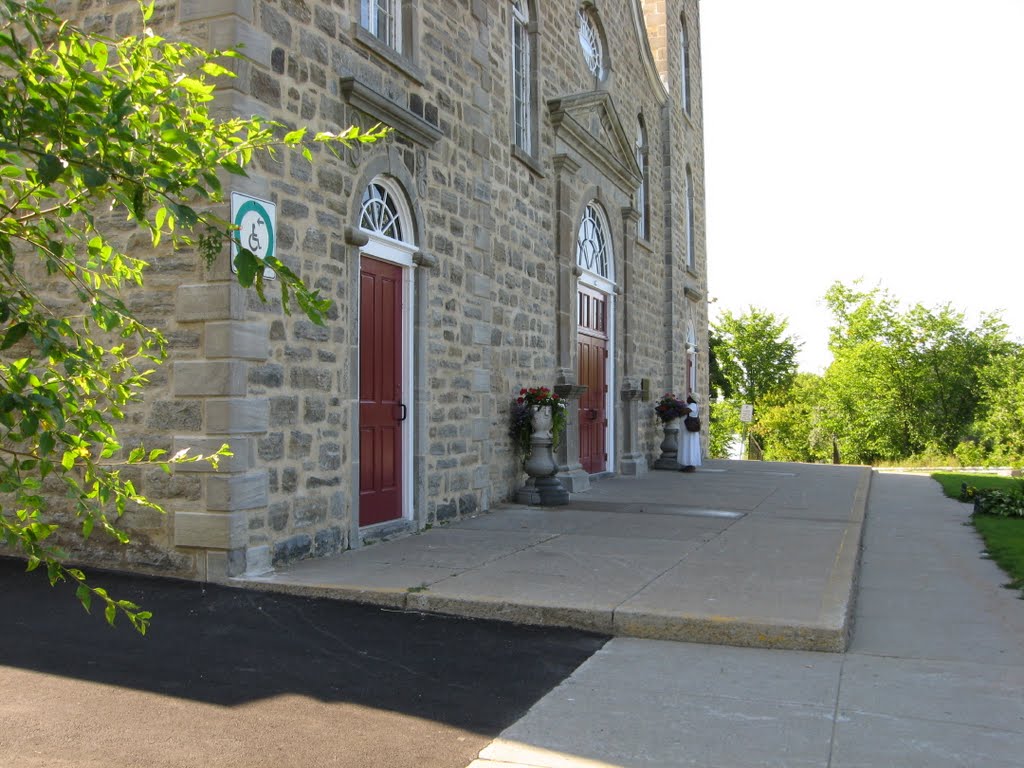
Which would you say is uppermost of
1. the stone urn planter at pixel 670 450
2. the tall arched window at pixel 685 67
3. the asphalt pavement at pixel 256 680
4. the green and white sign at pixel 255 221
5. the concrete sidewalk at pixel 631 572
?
the tall arched window at pixel 685 67

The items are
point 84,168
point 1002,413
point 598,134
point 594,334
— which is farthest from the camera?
point 1002,413

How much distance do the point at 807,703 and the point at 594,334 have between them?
10209mm

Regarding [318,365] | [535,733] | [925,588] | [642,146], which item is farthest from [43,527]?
[642,146]

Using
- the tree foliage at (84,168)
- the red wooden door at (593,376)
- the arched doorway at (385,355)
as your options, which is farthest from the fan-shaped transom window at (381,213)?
the tree foliage at (84,168)

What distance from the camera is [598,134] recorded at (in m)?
13.8

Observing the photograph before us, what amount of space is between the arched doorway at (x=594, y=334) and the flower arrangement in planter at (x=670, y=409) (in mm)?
2494

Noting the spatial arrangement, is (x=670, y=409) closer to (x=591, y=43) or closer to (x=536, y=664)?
(x=591, y=43)

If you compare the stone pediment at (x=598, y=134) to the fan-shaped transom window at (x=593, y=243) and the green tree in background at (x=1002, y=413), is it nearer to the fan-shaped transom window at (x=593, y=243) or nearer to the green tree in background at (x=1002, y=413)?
the fan-shaped transom window at (x=593, y=243)

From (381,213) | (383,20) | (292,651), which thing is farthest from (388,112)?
(292,651)

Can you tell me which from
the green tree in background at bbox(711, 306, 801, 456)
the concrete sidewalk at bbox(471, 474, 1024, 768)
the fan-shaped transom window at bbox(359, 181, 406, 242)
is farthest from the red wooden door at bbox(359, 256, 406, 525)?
the green tree in background at bbox(711, 306, 801, 456)

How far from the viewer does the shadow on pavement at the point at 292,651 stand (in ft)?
13.2

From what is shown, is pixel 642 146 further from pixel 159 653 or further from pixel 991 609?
pixel 159 653

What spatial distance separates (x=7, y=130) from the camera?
5.36 ft

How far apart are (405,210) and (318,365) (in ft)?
6.71
